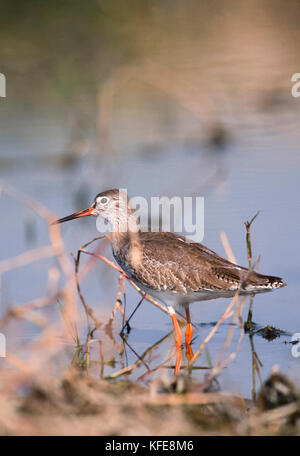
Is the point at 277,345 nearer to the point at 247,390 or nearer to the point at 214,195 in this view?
the point at 247,390

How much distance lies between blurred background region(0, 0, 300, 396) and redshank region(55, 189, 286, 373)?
35 centimetres

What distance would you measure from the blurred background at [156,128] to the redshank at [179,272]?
1.15 ft

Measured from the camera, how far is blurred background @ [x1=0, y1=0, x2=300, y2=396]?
756cm

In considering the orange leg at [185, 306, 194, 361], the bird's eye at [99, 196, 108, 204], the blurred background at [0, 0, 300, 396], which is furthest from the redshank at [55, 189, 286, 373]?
the bird's eye at [99, 196, 108, 204]

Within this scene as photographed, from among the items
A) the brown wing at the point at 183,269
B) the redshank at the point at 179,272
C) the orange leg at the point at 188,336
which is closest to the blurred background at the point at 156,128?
the orange leg at the point at 188,336

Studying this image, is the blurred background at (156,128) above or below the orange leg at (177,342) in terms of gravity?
above

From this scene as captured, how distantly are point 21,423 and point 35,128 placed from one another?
28.6ft

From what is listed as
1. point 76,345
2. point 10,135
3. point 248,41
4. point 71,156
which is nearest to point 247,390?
point 76,345

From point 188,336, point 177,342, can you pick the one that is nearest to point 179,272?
point 188,336

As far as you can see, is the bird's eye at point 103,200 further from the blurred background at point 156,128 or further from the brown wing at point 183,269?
the brown wing at point 183,269

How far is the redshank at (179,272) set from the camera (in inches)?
297

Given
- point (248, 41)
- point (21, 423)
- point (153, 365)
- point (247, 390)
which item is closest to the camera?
point (21, 423)

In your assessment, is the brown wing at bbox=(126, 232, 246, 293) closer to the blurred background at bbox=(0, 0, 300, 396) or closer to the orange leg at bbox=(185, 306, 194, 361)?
the orange leg at bbox=(185, 306, 194, 361)

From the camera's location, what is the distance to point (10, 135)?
12703 mm
